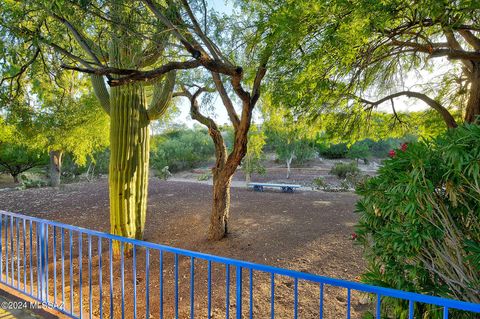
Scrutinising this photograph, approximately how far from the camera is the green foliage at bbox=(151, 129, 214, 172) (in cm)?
2444

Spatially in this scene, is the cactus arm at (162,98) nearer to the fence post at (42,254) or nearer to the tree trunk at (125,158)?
the tree trunk at (125,158)

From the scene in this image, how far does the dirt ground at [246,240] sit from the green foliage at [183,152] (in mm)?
12862

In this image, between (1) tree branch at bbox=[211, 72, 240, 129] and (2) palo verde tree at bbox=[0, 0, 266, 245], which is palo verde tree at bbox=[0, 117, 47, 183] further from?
(1) tree branch at bbox=[211, 72, 240, 129]

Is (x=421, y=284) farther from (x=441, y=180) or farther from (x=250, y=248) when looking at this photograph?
(x=250, y=248)

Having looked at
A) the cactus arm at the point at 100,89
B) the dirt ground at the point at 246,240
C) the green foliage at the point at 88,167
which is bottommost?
the dirt ground at the point at 246,240

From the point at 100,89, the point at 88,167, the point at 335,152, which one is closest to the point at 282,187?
the point at 100,89

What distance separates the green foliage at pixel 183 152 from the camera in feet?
80.2

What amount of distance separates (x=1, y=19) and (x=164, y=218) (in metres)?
5.43

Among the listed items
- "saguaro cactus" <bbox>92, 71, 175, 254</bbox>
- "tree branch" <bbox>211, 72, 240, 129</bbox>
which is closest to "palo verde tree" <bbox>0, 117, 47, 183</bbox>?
"saguaro cactus" <bbox>92, 71, 175, 254</bbox>

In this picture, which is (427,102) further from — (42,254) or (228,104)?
(42,254)

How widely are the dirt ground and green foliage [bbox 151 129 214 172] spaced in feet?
42.2

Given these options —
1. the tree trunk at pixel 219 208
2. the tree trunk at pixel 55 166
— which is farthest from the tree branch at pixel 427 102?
the tree trunk at pixel 55 166

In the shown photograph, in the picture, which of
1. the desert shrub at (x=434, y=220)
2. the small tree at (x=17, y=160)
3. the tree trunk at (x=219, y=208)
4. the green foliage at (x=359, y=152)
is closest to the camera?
the desert shrub at (x=434, y=220)

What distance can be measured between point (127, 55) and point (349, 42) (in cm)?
332
